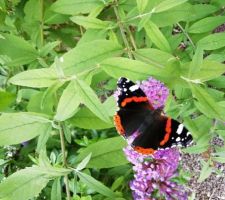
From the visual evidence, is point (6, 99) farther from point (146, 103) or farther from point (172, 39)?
point (172, 39)

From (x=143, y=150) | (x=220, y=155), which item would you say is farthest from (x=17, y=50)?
(x=220, y=155)

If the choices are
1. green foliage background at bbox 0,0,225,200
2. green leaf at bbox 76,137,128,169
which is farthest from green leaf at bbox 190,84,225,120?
green leaf at bbox 76,137,128,169

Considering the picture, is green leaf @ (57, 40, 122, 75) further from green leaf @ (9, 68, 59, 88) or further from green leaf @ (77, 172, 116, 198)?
green leaf @ (77, 172, 116, 198)

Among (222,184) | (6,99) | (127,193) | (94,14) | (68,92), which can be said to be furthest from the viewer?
(222,184)

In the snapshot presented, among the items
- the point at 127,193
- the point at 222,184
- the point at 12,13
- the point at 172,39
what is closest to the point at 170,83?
the point at 172,39

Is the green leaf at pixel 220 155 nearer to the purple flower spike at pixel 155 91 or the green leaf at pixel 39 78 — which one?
the purple flower spike at pixel 155 91

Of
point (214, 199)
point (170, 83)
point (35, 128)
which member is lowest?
point (214, 199)

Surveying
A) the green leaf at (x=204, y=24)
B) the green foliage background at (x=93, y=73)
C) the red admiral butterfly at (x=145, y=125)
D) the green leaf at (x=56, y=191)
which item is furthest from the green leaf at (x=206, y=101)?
the green leaf at (x=204, y=24)

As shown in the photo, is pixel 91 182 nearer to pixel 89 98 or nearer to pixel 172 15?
pixel 89 98
